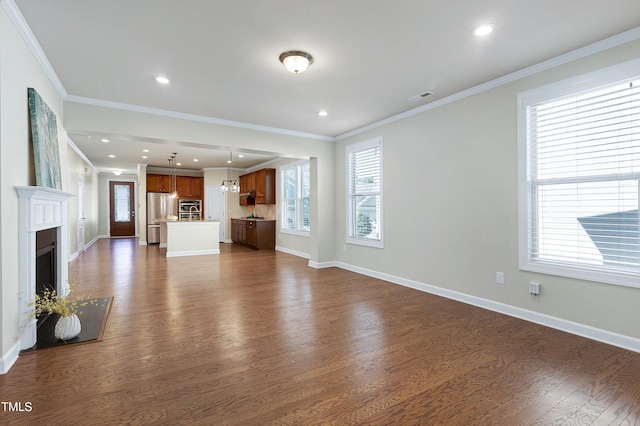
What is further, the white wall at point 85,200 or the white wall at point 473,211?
the white wall at point 85,200

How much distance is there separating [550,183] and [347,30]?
255 cm

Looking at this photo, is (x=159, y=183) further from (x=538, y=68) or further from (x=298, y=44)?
(x=538, y=68)

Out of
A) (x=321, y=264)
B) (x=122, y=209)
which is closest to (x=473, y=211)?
(x=321, y=264)

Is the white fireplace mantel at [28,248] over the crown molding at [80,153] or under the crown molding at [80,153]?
under

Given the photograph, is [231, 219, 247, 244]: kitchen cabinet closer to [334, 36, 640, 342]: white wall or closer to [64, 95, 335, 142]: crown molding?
[64, 95, 335, 142]: crown molding

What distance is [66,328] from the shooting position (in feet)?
9.42

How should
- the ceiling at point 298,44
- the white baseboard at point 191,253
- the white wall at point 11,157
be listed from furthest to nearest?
1. the white baseboard at point 191,253
2. the ceiling at point 298,44
3. the white wall at point 11,157

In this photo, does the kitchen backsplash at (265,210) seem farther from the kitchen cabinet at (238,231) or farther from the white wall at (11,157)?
the white wall at (11,157)

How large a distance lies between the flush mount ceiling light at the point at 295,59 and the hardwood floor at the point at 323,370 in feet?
8.53

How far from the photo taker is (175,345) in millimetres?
2842

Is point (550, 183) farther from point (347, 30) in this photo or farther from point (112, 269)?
point (112, 269)

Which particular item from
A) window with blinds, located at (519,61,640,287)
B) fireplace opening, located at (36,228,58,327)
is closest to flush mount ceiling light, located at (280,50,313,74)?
window with blinds, located at (519,61,640,287)

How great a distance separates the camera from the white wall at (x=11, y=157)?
232 cm

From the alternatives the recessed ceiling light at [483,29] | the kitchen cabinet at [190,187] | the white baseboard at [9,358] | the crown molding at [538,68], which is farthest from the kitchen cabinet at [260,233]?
the recessed ceiling light at [483,29]
